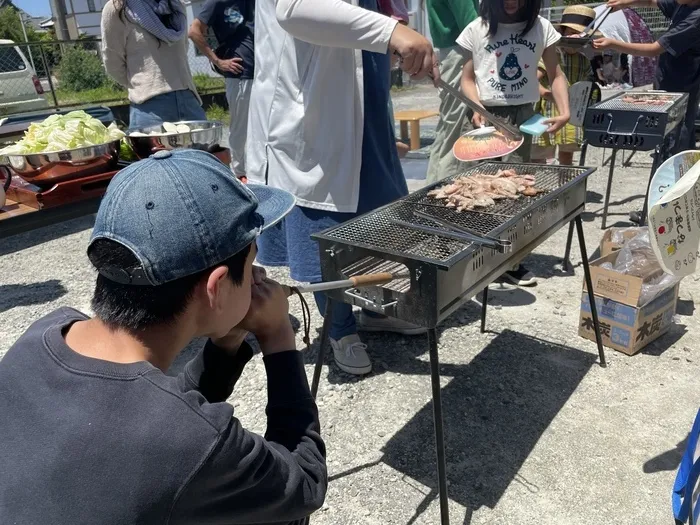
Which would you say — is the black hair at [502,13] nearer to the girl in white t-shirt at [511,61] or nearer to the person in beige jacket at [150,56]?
the girl in white t-shirt at [511,61]

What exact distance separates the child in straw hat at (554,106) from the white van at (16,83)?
27.9 feet

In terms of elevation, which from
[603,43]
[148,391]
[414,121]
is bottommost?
[414,121]

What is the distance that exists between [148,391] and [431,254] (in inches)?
44.0

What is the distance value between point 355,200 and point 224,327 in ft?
→ 4.38

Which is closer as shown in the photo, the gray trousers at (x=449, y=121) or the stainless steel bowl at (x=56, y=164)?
the stainless steel bowl at (x=56, y=164)

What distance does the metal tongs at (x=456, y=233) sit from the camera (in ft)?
6.30

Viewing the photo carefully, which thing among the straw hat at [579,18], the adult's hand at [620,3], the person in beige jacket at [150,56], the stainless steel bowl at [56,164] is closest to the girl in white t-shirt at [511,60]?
the adult's hand at [620,3]

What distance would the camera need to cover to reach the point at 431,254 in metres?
1.87

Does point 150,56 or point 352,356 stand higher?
point 150,56

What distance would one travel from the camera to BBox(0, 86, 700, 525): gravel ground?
→ 2115 millimetres

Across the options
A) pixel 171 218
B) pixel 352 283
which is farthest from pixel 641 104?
pixel 171 218

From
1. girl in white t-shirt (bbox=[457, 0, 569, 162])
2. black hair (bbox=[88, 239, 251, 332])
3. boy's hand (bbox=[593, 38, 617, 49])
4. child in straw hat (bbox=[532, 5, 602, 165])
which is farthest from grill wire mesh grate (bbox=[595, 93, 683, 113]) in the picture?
black hair (bbox=[88, 239, 251, 332])

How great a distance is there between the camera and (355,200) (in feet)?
7.97

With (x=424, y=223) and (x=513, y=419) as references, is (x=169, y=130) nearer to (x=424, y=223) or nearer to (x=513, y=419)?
(x=424, y=223)
